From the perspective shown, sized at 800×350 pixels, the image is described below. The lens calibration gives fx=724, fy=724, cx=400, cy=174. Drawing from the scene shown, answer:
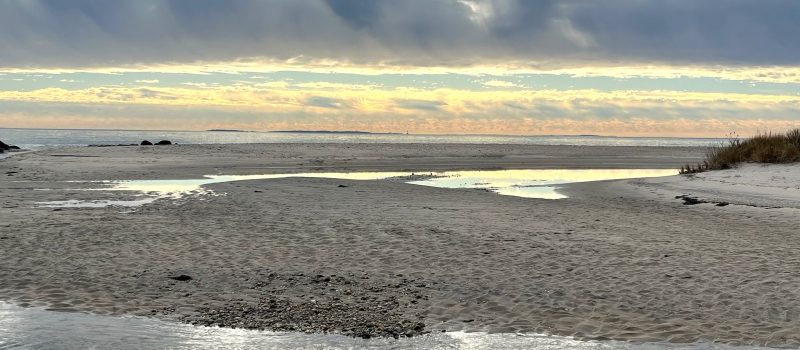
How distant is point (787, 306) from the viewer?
9.27 m

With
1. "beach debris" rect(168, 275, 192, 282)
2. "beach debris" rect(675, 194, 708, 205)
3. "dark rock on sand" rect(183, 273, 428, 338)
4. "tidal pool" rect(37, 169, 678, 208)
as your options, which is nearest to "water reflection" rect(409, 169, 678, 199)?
"tidal pool" rect(37, 169, 678, 208)

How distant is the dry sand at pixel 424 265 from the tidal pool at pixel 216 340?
31 centimetres

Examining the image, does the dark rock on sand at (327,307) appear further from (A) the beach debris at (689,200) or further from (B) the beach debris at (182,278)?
(A) the beach debris at (689,200)

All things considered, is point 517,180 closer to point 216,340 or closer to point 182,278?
point 182,278

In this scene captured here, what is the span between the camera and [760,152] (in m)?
34.1

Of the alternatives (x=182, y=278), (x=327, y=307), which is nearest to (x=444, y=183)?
(x=182, y=278)

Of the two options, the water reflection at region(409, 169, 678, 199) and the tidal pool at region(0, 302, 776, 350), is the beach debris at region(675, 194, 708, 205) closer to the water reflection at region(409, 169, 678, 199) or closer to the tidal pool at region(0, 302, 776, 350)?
the water reflection at region(409, 169, 678, 199)

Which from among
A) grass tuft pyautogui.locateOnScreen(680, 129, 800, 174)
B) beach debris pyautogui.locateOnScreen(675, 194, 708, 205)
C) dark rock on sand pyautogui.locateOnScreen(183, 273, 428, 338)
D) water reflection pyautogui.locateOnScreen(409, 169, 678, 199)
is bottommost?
water reflection pyautogui.locateOnScreen(409, 169, 678, 199)

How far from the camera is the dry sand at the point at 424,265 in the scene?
8859 mm

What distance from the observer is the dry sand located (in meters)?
8.86

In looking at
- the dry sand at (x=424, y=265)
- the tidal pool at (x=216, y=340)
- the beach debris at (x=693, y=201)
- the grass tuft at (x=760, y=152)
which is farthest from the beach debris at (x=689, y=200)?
the tidal pool at (x=216, y=340)

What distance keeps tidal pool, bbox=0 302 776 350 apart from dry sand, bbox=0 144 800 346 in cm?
31

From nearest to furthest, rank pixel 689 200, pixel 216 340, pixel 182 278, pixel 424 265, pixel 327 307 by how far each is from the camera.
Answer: pixel 216 340 < pixel 327 307 < pixel 182 278 < pixel 424 265 < pixel 689 200

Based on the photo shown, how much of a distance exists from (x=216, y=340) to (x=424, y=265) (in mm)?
4856
